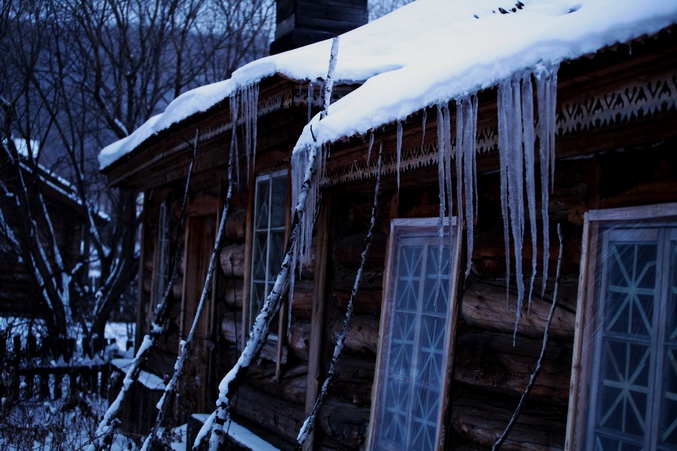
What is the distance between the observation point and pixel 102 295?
1195 cm

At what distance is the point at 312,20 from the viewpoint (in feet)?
25.6

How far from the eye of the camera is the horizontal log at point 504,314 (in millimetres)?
3242

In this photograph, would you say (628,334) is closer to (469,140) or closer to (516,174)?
(516,174)

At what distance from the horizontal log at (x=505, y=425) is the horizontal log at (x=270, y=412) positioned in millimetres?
1689

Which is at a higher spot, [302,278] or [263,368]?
[302,278]

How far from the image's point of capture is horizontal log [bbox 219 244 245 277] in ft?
21.8

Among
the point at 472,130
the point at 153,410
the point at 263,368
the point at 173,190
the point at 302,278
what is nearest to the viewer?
the point at 472,130

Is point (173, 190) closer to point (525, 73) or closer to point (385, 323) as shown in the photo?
point (385, 323)

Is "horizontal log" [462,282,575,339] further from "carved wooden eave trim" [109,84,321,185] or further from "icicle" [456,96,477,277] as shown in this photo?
"carved wooden eave trim" [109,84,321,185]

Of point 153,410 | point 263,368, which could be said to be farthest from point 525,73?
point 153,410

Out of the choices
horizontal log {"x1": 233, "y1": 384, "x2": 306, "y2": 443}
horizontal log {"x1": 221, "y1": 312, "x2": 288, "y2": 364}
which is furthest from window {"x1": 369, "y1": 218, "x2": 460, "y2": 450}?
horizontal log {"x1": 221, "y1": 312, "x2": 288, "y2": 364}

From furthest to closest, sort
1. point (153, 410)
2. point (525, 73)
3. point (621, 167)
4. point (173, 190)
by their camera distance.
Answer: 1. point (173, 190)
2. point (153, 410)
3. point (621, 167)
4. point (525, 73)

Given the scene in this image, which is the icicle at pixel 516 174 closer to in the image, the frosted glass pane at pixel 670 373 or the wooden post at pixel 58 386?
the frosted glass pane at pixel 670 373

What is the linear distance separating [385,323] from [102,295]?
8499mm
